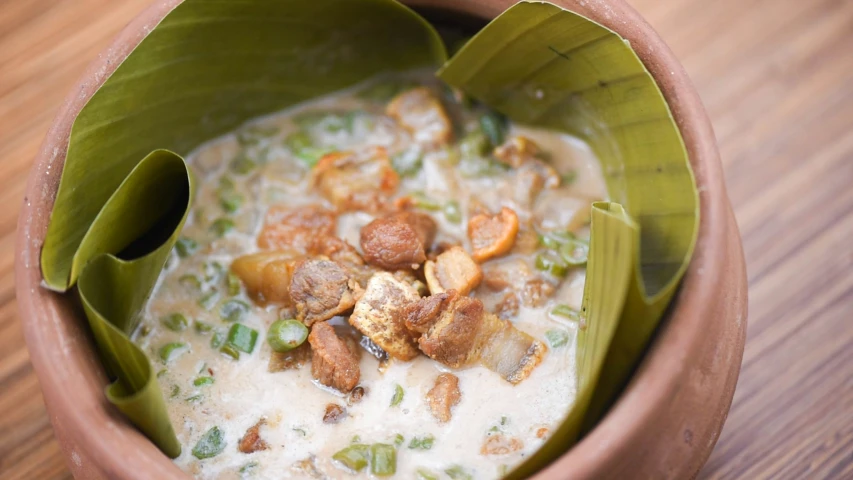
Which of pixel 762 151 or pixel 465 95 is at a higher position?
pixel 465 95

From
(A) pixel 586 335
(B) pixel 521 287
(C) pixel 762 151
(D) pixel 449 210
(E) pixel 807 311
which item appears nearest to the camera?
(A) pixel 586 335

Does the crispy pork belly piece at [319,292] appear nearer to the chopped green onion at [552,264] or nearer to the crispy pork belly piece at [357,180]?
the crispy pork belly piece at [357,180]

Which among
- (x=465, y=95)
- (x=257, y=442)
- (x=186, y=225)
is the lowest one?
(x=257, y=442)

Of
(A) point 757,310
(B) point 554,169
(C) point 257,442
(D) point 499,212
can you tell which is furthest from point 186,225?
(A) point 757,310

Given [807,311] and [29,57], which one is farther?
[29,57]

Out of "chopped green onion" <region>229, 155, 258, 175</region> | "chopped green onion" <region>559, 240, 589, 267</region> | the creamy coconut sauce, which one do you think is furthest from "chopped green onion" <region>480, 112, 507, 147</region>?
"chopped green onion" <region>229, 155, 258, 175</region>

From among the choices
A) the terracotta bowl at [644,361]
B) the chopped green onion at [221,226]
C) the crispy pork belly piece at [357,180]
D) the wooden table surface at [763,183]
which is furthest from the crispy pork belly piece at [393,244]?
the wooden table surface at [763,183]

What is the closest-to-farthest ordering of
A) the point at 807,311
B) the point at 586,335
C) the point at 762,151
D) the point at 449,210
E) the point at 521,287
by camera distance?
the point at 586,335, the point at 521,287, the point at 449,210, the point at 807,311, the point at 762,151

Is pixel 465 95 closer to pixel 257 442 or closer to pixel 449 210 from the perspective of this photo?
pixel 449 210
